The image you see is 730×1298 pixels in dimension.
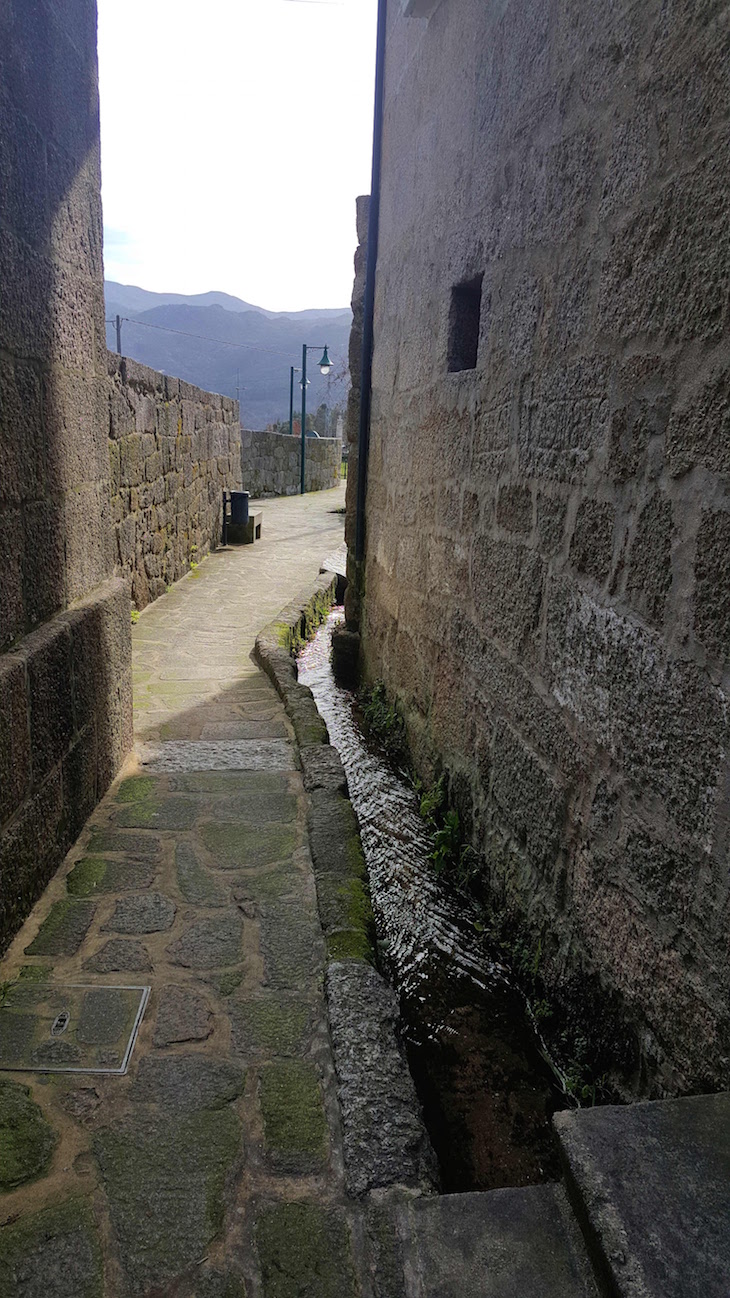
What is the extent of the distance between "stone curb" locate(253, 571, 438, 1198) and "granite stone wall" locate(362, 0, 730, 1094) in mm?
512

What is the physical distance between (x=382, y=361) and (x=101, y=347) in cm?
257

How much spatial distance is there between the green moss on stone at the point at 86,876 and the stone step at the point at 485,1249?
1.37 m

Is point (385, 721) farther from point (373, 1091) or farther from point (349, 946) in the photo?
point (373, 1091)

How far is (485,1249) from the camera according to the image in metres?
1.17

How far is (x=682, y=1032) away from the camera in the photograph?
155cm

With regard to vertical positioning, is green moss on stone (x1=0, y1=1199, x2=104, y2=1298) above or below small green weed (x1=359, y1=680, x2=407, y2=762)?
above

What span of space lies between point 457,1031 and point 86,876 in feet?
3.91

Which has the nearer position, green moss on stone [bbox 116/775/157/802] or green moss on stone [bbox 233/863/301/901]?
green moss on stone [bbox 233/863/301/901]

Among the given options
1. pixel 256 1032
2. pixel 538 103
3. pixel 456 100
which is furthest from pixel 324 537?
pixel 256 1032

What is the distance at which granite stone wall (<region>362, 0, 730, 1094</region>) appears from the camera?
4.93ft

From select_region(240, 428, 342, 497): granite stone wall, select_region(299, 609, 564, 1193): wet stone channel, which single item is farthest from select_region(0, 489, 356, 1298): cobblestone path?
select_region(240, 428, 342, 497): granite stone wall

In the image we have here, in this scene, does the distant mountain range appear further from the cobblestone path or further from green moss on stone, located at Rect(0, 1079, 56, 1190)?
green moss on stone, located at Rect(0, 1079, 56, 1190)

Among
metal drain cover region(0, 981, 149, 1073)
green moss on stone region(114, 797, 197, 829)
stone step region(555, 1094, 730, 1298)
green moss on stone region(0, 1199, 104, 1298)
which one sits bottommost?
green moss on stone region(114, 797, 197, 829)

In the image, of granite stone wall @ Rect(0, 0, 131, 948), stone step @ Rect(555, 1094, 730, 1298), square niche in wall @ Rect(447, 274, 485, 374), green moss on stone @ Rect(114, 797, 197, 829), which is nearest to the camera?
stone step @ Rect(555, 1094, 730, 1298)
